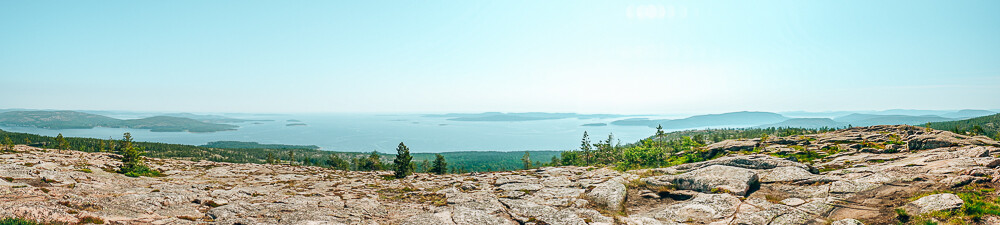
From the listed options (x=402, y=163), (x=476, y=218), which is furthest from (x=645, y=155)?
(x=476, y=218)

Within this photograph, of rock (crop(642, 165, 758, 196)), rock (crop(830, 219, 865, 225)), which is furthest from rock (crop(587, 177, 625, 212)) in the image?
rock (crop(830, 219, 865, 225))

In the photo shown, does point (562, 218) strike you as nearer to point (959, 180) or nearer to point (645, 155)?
point (959, 180)

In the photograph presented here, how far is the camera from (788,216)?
48.7ft

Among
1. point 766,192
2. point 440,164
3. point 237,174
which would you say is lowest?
point 440,164

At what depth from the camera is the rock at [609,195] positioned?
19.8 m

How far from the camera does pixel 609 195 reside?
839 inches

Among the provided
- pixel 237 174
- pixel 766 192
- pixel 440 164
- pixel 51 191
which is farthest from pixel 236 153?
pixel 766 192

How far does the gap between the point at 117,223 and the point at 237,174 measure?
28474mm

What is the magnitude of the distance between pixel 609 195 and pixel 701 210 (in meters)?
5.59

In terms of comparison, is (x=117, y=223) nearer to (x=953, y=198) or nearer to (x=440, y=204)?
(x=440, y=204)

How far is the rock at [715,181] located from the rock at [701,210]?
164cm

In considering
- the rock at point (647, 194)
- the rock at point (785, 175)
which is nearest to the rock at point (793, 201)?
the rock at point (785, 175)

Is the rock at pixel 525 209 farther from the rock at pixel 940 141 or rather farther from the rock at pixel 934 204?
the rock at pixel 940 141

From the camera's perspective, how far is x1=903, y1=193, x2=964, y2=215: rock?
12.9m
